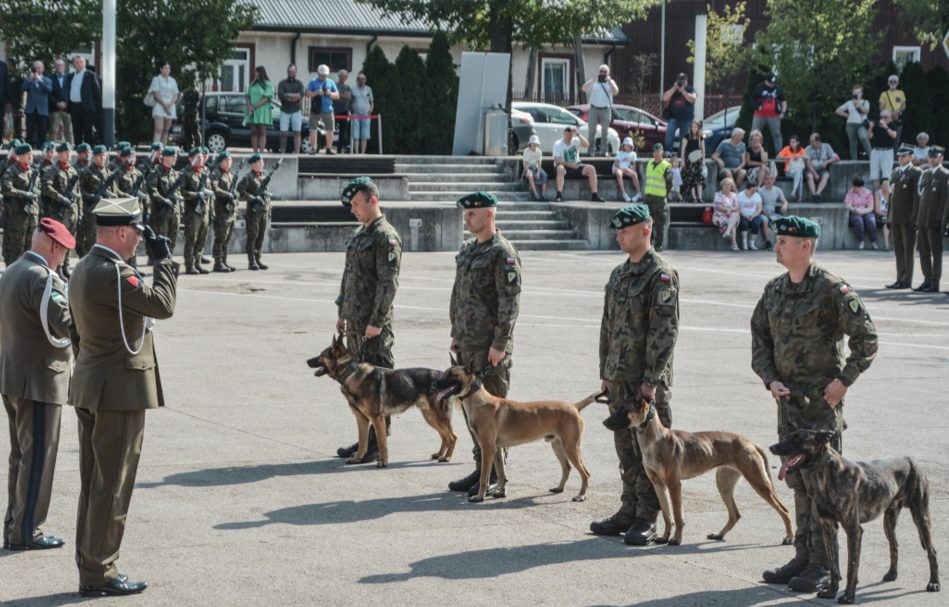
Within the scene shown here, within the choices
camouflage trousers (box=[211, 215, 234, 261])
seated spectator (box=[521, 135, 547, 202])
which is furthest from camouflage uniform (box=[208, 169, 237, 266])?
seated spectator (box=[521, 135, 547, 202])

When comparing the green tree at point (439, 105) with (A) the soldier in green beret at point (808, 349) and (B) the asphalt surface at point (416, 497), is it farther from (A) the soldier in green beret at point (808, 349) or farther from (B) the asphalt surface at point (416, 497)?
(A) the soldier in green beret at point (808, 349)

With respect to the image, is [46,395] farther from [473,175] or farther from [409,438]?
[473,175]

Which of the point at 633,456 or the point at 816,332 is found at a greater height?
the point at 816,332

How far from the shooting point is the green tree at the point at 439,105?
3691cm

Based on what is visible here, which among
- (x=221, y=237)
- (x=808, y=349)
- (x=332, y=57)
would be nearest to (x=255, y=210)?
(x=221, y=237)

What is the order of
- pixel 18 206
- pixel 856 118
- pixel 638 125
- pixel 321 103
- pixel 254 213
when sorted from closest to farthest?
pixel 18 206, pixel 254 213, pixel 321 103, pixel 856 118, pixel 638 125

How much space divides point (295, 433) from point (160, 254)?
460 cm

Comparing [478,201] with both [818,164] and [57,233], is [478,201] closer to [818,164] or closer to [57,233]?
[57,233]

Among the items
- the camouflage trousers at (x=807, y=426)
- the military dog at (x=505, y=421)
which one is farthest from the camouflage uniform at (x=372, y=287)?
the camouflage trousers at (x=807, y=426)

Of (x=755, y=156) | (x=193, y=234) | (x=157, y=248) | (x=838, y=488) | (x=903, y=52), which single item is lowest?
(x=838, y=488)

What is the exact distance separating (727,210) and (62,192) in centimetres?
1365

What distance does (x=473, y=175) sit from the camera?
3347 centimetres

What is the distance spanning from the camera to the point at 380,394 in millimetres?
10648

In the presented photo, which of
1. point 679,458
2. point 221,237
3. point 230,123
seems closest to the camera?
point 679,458
